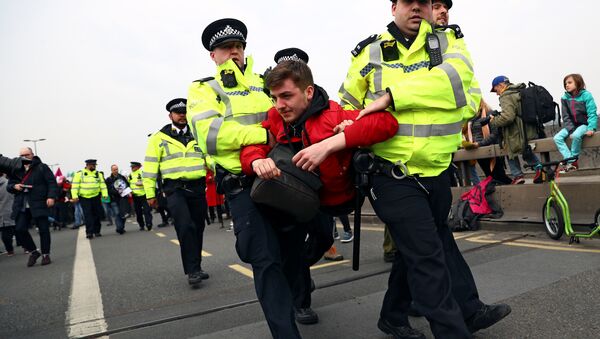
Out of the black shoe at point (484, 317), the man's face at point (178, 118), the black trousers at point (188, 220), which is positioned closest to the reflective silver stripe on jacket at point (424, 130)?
the black shoe at point (484, 317)

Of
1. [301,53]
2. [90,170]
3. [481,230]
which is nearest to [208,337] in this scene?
[301,53]

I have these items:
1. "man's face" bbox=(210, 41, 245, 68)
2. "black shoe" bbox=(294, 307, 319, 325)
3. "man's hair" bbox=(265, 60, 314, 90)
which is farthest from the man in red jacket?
"black shoe" bbox=(294, 307, 319, 325)

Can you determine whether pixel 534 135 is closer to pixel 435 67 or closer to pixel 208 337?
pixel 435 67

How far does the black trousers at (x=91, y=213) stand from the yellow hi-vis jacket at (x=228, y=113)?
11036 millimetres

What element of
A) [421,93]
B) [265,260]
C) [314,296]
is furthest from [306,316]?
[421,93]

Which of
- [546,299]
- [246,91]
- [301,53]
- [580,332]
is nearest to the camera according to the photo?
[580,332]

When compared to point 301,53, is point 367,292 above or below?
below

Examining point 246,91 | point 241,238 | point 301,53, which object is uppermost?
point 301,53

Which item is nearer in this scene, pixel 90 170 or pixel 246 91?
pixel 246 91

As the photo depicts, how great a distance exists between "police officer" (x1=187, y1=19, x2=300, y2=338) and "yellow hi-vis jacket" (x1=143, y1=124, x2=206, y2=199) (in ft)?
7.14

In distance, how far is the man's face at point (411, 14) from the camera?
2420 millimetres

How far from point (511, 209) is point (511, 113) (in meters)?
1.39

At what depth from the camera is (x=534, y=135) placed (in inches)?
260

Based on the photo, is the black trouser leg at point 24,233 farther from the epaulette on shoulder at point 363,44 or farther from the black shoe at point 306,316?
the epaulette on shoulder at point 363,44
